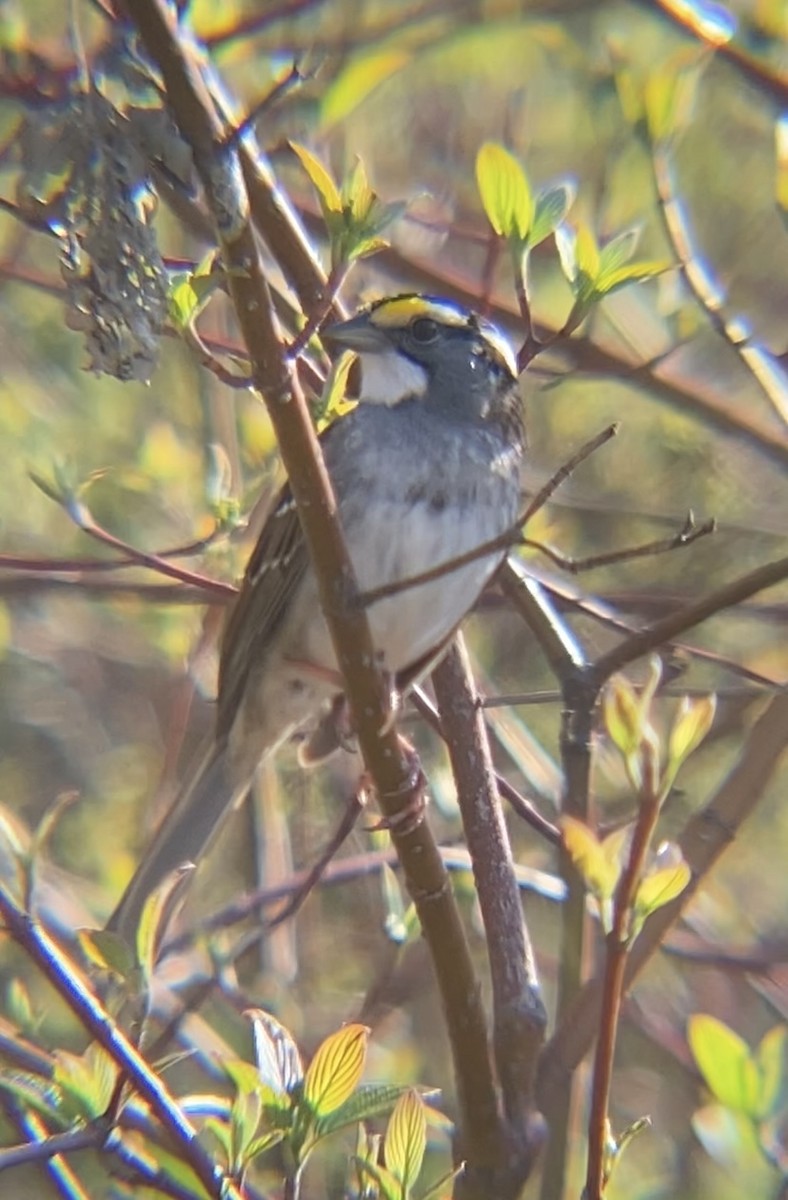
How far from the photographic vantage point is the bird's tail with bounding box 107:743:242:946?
2.62 metres

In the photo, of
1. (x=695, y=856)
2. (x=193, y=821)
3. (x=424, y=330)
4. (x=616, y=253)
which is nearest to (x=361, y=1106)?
(x=695, y=856)

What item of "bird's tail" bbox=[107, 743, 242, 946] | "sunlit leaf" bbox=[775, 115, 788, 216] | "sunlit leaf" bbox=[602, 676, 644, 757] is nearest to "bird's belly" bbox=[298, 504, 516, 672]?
"bird's tail" bbox=[107, 743, 242, 946]

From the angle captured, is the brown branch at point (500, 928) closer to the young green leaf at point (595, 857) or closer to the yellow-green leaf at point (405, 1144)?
the yellow-green leaf at point (405, 1144)

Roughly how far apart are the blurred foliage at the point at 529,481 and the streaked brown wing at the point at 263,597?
0.10m

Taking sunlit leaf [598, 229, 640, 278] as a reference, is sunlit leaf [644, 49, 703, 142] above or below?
above

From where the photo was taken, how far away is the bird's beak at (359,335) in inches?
99.7

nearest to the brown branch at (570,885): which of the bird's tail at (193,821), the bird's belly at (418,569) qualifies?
the bird's belly at (418,569)

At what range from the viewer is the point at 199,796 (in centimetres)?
278

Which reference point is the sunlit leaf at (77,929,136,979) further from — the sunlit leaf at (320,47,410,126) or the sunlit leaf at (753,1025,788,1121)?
the sunlit leaf at (320,47,410,126)

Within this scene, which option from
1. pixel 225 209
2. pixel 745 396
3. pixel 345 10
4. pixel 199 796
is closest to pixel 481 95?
pixel 345 10

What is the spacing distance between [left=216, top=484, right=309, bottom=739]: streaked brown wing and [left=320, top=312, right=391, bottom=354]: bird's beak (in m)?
0.25

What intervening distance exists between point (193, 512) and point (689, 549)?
1359 mm

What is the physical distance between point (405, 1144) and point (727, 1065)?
323mm

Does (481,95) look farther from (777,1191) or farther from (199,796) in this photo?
(777,1191)
